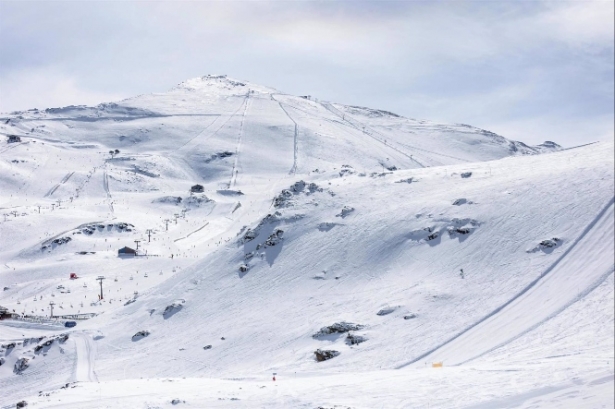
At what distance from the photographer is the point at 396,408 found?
2694 cm

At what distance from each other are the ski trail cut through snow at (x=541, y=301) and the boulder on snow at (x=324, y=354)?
6.03 metres

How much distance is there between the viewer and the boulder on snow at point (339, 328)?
4925 cm

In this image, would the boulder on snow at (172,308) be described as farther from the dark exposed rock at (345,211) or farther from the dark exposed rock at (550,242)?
the dark exposed rock at (550,242)

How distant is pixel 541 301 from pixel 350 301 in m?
16.0

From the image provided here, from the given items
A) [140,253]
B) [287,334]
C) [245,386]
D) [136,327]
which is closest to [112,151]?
[140,253]

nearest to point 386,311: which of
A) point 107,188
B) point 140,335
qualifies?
point 140,335

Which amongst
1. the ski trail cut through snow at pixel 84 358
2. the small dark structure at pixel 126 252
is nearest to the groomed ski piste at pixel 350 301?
the ski trail cut through snow at pixel 84 358

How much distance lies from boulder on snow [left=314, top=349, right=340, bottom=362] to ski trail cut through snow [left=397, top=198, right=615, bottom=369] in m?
6.03

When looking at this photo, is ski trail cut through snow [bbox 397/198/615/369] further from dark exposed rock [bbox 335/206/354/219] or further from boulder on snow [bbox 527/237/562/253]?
dark exposed rock [bbox 335/206/354/219]

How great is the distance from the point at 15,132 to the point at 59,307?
132541 mm

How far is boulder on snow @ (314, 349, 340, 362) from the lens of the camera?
45562 mm

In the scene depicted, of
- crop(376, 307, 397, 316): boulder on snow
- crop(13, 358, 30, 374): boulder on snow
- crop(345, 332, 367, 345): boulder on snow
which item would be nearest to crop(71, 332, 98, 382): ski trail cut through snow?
crop(13, 358, 30, 374): boulder on snow

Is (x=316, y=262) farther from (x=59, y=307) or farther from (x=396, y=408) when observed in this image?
(x=396, y=408)

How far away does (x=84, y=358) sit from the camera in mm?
56500
